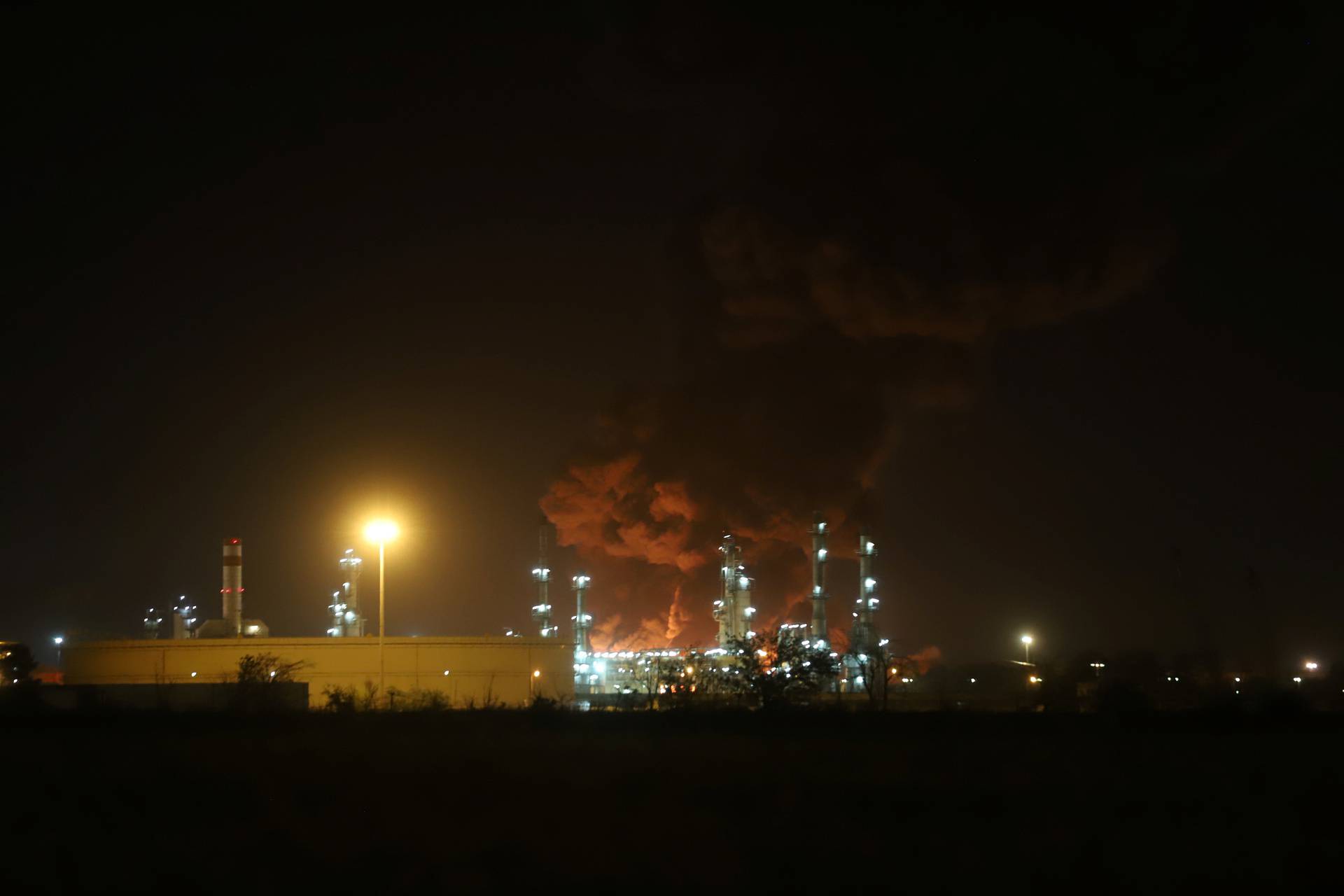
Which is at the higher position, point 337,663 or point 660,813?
point 337,663

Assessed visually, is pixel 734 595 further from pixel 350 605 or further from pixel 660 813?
pixel 660 813

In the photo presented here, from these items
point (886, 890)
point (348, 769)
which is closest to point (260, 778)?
point (348, 769)

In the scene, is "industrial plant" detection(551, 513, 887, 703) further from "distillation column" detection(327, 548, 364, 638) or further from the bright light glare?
the bright light glare

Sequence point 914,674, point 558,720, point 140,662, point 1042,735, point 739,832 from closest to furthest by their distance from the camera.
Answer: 1. point 739,832
2. point 1042,735
3. point 558,720
4. point 140,662
5. point 914,674

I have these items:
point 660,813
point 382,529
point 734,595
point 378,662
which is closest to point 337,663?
point 378,662

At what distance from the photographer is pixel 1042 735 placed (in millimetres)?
21047

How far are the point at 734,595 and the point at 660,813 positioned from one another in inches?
2666

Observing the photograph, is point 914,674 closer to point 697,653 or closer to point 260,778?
point 697,653

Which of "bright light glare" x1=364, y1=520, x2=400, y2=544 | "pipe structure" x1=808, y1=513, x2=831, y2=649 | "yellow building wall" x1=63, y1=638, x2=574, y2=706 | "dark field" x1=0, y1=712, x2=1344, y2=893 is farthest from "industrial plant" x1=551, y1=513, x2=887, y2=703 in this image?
"dark field" x1=0, y1=712, x2=1344, y2=893

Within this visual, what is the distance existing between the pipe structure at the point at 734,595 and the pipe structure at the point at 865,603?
6949 mm

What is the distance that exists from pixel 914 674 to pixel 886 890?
66.3m

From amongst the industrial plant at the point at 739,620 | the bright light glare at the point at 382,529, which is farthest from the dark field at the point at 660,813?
the industrial plant at the point at 739,620

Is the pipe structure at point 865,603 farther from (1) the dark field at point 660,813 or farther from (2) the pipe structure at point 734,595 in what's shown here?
(1) the dark field at point 660,813

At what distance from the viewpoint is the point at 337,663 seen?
52.3 metres
